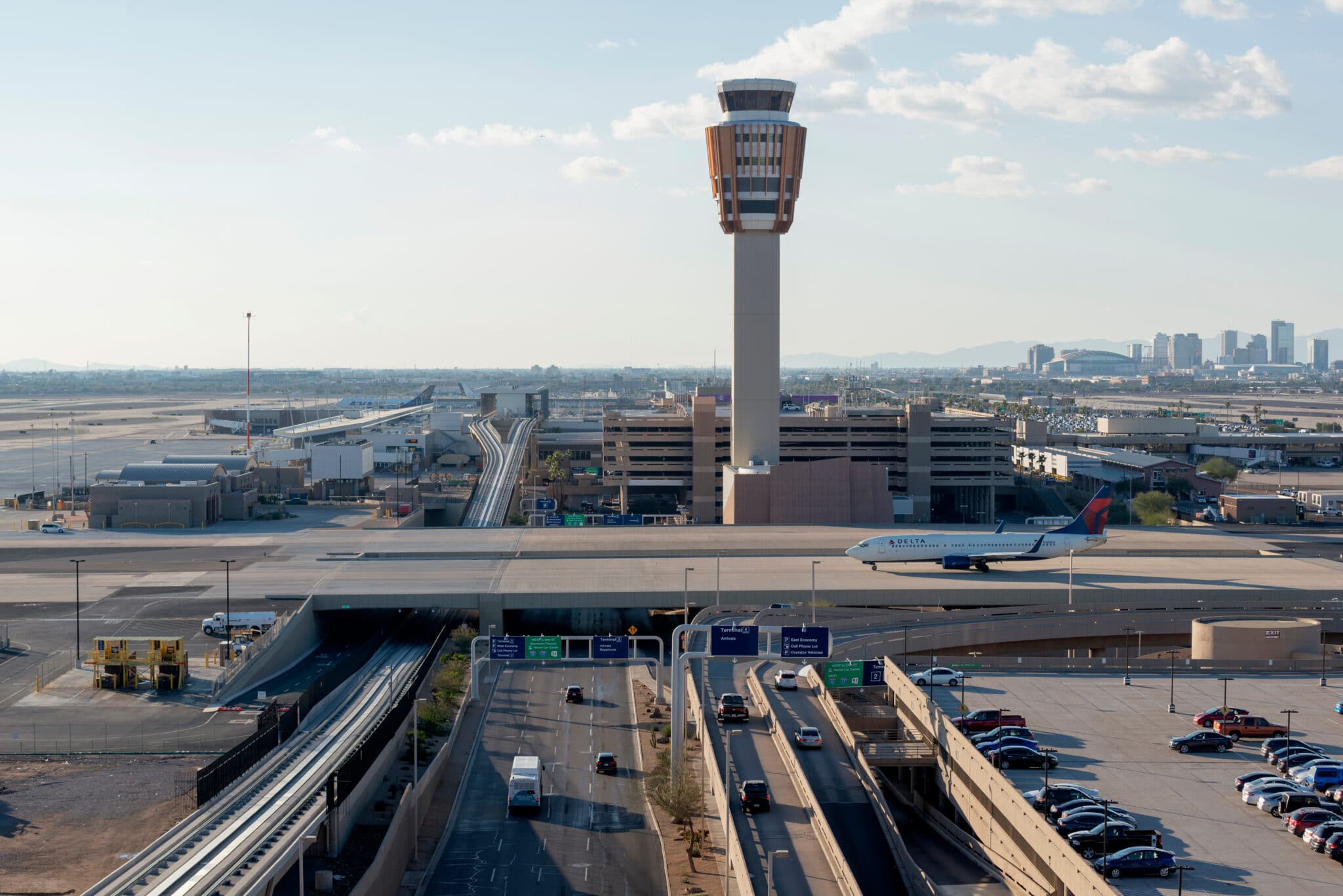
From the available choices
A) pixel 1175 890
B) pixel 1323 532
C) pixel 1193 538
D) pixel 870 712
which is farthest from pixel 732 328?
pixel 1175 890

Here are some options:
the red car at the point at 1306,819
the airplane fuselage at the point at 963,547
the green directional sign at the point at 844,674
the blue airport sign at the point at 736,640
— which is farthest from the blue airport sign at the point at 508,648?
the airplane fuselage at the point at 963,547

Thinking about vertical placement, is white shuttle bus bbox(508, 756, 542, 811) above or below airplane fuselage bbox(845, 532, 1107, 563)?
below

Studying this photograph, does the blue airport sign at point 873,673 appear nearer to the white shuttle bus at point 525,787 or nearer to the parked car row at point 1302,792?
the parked car row at point 1302,792

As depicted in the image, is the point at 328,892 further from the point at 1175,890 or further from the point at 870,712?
the point at 870,712

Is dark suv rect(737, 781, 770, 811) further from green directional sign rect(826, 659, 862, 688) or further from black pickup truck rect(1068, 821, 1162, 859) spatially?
green directional sign rect(826, 659, 862, 688)

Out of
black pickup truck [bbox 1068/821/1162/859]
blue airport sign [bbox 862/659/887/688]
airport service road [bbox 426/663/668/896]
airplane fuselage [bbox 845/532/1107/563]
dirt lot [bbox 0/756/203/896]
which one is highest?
airplane fuselage [bbox 845/532/1107/563]

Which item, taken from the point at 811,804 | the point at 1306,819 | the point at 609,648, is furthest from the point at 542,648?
the point at 1306,819

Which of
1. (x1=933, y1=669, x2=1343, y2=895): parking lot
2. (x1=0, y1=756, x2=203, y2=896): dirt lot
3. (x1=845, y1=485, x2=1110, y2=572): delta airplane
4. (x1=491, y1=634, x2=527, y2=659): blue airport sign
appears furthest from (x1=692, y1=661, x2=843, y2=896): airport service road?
(x1=845, y1=485, x2=1110, y2=572): delta airplane
